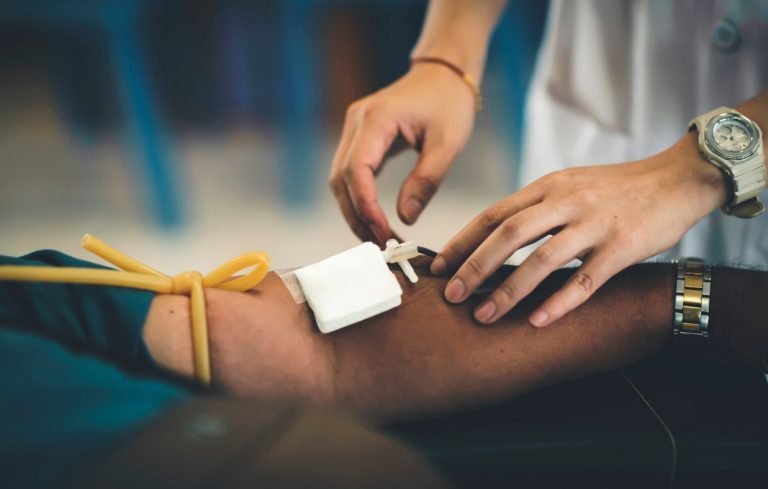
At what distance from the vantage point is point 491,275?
63cm

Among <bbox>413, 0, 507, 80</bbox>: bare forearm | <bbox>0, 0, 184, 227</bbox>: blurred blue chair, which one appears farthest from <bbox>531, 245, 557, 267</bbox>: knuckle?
<bbox>0, 0, 184, 227</bbox>: blurred blue chair

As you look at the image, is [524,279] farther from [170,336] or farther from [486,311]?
[170,336]

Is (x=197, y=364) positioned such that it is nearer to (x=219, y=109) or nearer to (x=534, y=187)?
(x=534, y=187)

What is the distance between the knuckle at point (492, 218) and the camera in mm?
609

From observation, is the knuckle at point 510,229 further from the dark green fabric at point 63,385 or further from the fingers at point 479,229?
the dark green fabric at point 63,385

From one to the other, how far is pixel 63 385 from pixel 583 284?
43 centimetres

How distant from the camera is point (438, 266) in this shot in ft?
2.05

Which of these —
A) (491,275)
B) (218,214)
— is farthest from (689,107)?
(218,214)

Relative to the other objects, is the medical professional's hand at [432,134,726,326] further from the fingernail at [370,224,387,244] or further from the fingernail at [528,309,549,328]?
the fingernail at [370,224,387,244]

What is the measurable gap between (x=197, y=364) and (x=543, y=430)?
30cm

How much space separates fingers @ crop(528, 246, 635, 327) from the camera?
0.56m

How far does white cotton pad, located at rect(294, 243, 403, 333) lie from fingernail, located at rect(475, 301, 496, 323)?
2.9 inches

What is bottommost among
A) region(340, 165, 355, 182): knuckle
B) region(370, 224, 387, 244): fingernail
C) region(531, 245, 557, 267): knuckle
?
region(531, 245, 557, 267): knuckle

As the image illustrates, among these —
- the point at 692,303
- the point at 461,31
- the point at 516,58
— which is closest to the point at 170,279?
the point at 692,303
